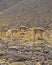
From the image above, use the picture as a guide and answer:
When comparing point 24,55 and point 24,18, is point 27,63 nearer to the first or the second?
point 24,55

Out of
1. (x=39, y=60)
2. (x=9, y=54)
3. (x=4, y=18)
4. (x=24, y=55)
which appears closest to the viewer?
(x=39, y=60)

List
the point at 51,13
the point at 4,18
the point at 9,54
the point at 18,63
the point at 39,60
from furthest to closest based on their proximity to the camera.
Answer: the point at 4,18 → the point at 51,13 → the point at 9,54 → the point at 39,60 → the point at 18,63

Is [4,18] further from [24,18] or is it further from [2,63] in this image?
[2,63]

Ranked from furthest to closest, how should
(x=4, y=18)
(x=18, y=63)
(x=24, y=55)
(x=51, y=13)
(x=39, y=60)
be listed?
(x=4, y=18)
(x=51, y=13)
(x=24, y=55)
(x=39, y=60)
(x=18, y=63)

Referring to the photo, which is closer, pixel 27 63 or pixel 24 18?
pixel 27 63

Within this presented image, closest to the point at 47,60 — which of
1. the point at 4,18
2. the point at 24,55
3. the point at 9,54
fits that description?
the point at 24,55

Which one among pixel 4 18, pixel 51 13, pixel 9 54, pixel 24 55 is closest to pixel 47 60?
pixel 24 55

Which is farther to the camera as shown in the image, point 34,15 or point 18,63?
point 34,15

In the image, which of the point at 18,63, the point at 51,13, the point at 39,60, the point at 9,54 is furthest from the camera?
the point at 51,13

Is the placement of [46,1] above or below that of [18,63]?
above
